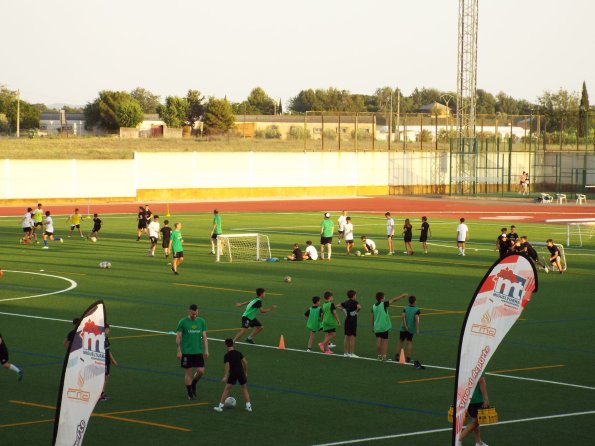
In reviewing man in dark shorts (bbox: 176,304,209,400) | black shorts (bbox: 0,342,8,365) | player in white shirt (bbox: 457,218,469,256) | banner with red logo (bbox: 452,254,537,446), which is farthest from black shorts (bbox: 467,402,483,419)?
player in white shirt (bbox: 457,218,469,256)

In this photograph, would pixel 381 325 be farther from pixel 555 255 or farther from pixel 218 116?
pixel 218 116

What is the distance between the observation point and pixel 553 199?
275 feet

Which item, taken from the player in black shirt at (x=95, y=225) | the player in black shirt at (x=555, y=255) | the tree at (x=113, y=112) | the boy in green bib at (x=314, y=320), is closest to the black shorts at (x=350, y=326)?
the boy in green bib at (x=314, y=320)

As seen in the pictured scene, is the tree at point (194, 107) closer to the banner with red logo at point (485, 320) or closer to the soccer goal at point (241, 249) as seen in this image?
the soccer goal at point (241, 249)

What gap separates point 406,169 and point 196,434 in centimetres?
8134

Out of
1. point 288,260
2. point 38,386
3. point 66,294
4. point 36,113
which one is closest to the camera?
point 38,386

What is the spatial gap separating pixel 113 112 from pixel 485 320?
430 feet

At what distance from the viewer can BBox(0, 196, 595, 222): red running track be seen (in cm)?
7075

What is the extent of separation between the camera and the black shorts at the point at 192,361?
19.1 m

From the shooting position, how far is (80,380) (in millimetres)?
9906

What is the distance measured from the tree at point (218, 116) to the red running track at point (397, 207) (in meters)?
54.1

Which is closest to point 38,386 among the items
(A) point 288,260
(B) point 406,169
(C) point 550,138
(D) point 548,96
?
(A) point 288,260

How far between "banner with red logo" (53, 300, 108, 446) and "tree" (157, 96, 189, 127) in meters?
138

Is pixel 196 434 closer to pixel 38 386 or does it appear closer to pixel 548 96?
pixel 38 386
